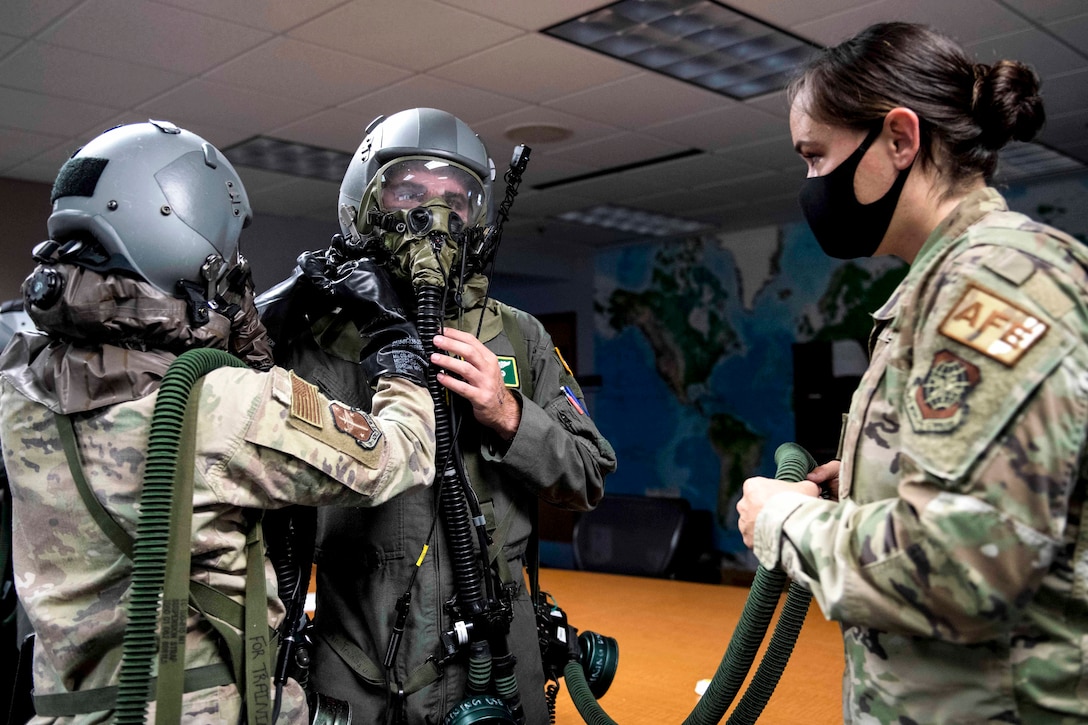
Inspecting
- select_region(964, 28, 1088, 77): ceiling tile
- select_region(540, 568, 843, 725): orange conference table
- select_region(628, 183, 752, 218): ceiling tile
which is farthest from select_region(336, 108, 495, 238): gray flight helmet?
select_region(628, 183, 752, 218): ceiling tile

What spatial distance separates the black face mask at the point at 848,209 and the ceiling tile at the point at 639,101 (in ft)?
9.27

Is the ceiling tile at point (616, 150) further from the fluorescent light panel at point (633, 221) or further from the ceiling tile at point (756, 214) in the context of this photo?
the ceiling tile at point (756, 214)

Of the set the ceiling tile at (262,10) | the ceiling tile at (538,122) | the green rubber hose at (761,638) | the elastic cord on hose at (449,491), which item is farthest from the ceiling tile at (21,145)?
the green rubber hose at (761,638)

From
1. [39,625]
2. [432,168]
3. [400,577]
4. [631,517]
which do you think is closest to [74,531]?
[39,625]

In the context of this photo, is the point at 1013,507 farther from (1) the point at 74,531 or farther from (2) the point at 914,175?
(1) the point at 74,531

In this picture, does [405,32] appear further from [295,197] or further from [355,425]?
[295,197]

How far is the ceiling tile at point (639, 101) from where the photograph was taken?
3.89 m

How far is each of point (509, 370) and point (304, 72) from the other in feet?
8.29

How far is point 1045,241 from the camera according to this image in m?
0.88

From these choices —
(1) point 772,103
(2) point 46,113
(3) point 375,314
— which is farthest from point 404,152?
(2) point 46,113

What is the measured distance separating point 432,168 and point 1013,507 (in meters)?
1.17

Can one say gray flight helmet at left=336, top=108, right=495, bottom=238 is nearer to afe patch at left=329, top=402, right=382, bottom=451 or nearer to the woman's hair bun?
afe patch at left=329, top=402, right=382, bottom=451

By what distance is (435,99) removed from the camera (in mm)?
4059

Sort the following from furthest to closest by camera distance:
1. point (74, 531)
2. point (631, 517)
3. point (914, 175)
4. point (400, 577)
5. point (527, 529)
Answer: point (631, 517), point (527, 529), point (400, 577), point (74, 531), point (914, 175)
